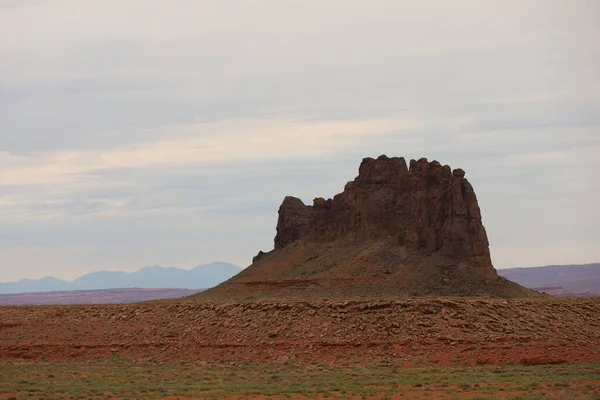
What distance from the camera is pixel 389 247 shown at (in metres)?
89.8

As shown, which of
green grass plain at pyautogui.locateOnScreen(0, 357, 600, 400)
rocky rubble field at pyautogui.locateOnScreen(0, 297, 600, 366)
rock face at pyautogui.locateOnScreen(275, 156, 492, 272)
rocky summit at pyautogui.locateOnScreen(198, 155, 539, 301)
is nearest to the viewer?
green grass plain at pyautogui.locateOnScreen(0, 357, 600, 400)

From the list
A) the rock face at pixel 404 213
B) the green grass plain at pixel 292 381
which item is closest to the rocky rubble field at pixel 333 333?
the green grass plain at pixel 292 381

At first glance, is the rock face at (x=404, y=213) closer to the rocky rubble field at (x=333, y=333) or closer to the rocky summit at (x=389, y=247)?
the rocky summit at (x=389, y=247)

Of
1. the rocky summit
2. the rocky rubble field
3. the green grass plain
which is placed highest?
the rocky summit

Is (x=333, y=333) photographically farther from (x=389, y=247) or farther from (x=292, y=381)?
(x=389, y=247)

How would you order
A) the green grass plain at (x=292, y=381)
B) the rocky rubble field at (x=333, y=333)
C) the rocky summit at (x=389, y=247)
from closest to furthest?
the green grass plain at (x=292, y=381) < the rocky rubble field at (x=333, y=333) < the rocky summit at (x=389, y=247)

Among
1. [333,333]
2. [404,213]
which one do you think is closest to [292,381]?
[333,333]

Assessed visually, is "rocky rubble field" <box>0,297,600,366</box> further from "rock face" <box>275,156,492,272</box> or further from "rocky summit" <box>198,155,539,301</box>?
"rock face" <box>275,156,492,272</box>

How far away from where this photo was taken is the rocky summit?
82500mm

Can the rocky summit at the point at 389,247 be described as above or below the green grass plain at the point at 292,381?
above

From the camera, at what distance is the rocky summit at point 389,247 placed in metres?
82.5

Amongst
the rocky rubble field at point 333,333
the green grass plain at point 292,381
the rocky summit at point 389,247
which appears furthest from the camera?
the rocky summit at point 389,247

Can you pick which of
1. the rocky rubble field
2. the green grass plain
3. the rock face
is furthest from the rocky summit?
the green grass plain

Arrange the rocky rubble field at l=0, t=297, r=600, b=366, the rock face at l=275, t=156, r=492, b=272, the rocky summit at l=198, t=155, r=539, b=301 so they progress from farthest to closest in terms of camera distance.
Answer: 1. the rock face at l=275, t=156, r=492, b=272
2. the rocky summit at l=198, t=155, r=539, b=301
3. the rocky rubble field at l=0, t=297, r=600, b=366
